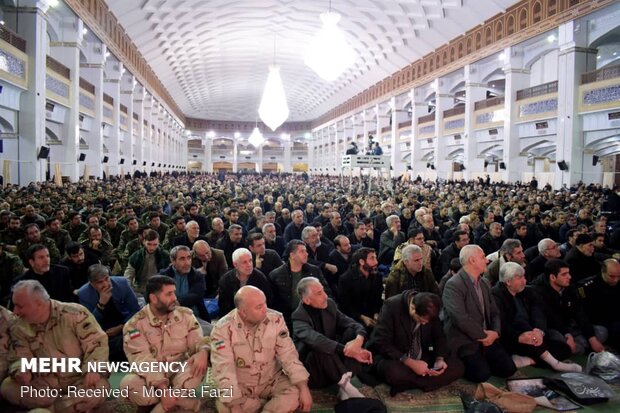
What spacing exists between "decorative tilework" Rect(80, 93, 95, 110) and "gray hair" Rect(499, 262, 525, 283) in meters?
13.8

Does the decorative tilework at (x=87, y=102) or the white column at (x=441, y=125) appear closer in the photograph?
the decorative tilework at (x=87, y=102)

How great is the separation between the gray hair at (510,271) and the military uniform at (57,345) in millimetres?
2661

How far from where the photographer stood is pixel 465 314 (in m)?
3.13

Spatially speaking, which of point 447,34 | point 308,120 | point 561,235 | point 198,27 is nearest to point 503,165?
point 447,34

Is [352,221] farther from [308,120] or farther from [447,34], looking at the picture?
[308,120]

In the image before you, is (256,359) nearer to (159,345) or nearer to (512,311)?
(159,345)

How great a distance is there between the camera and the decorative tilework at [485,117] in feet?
54.4

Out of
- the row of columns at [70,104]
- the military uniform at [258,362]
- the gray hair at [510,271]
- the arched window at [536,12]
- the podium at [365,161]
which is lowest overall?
the military uniform at [258,362]

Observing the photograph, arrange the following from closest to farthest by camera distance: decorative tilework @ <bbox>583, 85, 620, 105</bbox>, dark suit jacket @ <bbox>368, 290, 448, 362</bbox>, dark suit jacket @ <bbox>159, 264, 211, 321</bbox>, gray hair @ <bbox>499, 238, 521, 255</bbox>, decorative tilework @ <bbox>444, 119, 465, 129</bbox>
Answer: dark suit jacket @ <bbox>368, 290, 448, 362</bbox> < dark suit jacket @ <bbox>159, 264, 211, 321</bbox> < gray hair @ <bbox>499, 238, 521, 255</bbox> < decorative tilework @ <bbox>583, 85, 620, 105</bbox> < decorative tilework @ <bbox>444, 119, 465, 129</bbox>

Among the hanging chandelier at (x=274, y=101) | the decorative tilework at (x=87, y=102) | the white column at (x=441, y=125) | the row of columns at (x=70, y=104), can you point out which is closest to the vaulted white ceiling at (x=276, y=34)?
the white column at (x=441, y=125)

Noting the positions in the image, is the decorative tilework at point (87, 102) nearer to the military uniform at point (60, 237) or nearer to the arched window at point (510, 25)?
the military uniform at point (60, 237)

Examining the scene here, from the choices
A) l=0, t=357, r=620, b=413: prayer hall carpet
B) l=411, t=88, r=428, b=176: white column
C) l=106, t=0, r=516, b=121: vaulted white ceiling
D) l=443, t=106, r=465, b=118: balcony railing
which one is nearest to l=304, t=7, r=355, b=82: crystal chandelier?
l=106, t=0, r=516, b=121: vaulted white ceiling

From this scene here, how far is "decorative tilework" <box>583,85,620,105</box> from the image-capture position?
455 inches

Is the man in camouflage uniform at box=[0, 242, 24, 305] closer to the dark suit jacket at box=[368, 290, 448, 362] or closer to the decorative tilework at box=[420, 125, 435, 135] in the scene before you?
the dark suit jacket at box=[368, 290, 448, 362]
